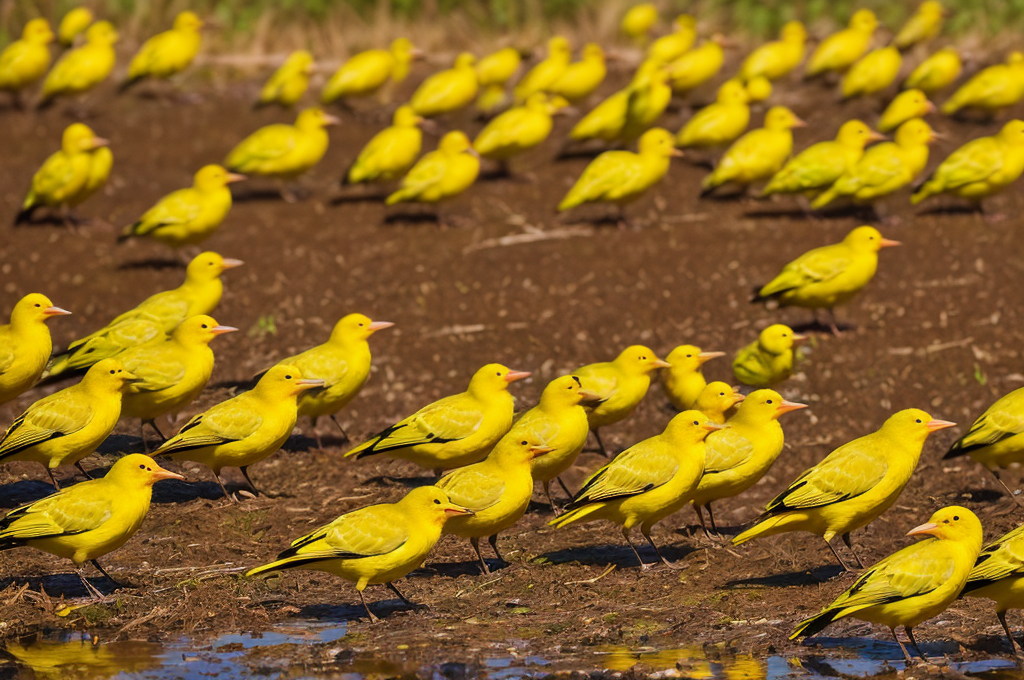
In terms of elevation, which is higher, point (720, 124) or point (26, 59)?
point (26, 59)

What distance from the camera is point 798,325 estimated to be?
1204cm

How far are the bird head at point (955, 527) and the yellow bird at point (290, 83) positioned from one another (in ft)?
39.2

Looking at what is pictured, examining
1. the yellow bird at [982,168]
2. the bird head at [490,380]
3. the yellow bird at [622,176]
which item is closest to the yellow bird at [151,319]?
the bird head at [490,380]

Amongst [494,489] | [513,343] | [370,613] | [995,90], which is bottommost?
[513,343]

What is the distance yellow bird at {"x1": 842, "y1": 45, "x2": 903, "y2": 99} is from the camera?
16156 mm

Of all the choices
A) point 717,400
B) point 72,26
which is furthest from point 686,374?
point 72,26

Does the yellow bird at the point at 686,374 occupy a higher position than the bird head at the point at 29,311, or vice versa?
the bird head at the point at 29,311

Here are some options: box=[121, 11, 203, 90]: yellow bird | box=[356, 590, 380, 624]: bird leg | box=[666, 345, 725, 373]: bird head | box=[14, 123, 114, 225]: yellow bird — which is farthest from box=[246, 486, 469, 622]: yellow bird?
box=[121, 11, 203, 90]: yellow bird

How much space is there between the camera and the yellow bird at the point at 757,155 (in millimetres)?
13875

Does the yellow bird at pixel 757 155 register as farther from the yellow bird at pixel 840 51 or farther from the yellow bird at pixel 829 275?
the yellow bird at pixel 840 51

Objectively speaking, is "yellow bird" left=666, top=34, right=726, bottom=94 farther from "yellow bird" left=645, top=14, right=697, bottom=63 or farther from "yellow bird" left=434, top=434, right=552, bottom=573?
"yellow bird" left=434, top=434, right=552, bottom=573

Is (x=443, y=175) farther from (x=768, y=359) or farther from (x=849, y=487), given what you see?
(x=849, y=487)

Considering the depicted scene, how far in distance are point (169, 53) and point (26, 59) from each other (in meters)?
1.85

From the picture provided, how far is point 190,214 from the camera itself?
1288cm
